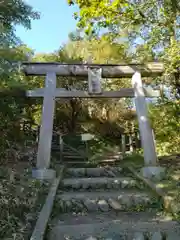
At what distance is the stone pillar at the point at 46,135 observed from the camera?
19.1 ft

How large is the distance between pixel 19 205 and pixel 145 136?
3792 mm

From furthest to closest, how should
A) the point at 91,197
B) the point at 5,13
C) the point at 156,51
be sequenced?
the point at 156,51
the point at 5,13
the point at 91,197

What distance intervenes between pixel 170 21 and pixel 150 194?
512 cm

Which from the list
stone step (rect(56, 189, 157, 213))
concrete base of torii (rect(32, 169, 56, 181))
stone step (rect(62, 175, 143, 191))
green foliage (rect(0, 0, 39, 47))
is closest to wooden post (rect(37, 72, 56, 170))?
concrete base of torii (rect(32, 169, 56, 181))

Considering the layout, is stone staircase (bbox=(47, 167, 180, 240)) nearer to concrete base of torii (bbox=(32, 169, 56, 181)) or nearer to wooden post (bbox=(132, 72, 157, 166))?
concrete base of torii (bbox=(32, 169, 56, 181))

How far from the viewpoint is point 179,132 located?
877 cm

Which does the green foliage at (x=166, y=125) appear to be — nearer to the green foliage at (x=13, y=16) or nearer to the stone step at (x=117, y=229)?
the green foliage at (x=13, y=16)

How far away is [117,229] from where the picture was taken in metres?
3.29

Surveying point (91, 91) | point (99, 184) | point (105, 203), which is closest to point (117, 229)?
point (105, 203)

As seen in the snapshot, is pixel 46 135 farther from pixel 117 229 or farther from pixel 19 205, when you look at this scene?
pixel 117 229

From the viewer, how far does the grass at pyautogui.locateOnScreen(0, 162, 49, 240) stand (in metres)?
2.89

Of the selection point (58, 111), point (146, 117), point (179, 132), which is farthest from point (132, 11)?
point (58, 111)

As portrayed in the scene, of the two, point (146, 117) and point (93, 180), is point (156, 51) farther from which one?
point (93, 180)

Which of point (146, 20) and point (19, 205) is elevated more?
point (146, 20)
